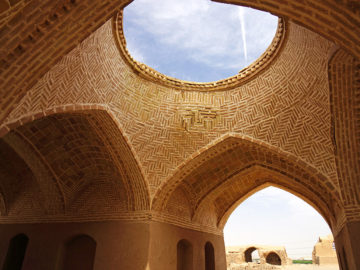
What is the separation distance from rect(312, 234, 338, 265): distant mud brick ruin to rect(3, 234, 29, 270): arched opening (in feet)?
57.2

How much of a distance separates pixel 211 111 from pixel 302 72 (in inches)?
100

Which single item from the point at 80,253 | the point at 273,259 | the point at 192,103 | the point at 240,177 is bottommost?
the point at 80,253

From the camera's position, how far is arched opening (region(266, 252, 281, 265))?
21.8 meters

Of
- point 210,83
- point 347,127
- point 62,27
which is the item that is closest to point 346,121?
point 347,127

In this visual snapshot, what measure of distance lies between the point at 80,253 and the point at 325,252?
16576 millimetres

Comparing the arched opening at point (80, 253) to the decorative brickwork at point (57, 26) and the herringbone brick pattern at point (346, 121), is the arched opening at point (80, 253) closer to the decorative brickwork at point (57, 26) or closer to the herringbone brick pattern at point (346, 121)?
the decorative brickwork at point (57, 26)

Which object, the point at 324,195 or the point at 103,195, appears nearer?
the point at 324,195

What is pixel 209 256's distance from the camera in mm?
10125

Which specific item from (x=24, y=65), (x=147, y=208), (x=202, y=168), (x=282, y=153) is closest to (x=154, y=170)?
(x=147, y=208)

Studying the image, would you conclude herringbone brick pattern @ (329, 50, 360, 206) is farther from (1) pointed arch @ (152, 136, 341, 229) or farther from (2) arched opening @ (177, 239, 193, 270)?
(2) arched opening @ (177, 239, 193, 270)

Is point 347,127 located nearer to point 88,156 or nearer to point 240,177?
point 240,177

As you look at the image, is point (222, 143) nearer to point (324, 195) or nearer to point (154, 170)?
point (154, 170)

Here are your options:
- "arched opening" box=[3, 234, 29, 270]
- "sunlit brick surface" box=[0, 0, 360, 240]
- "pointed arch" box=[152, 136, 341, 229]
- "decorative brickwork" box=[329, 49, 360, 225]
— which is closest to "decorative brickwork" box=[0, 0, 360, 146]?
"sunlit brick surface" box=[0, 0, 360, 240]

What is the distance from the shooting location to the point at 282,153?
7293mm
